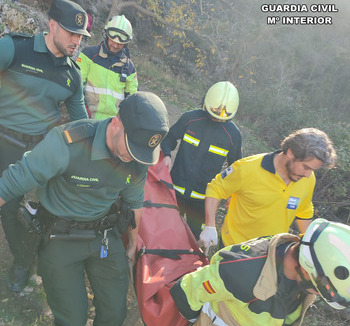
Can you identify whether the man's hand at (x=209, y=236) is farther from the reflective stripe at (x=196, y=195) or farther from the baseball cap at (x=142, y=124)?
the baseball cap at (x=142, y=124)

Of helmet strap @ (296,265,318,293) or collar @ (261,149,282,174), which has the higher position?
collar @ (261,149,282,174)

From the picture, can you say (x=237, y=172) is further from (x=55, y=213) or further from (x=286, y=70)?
(x=286, y=70)

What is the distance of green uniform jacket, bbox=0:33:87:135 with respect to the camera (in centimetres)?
253

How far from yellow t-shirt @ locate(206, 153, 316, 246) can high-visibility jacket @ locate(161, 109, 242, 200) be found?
25.3 inches

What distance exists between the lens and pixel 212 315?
2012 millimetres

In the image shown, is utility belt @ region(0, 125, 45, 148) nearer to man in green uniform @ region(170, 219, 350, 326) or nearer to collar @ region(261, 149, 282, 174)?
man in green uniform @ region(170, 219, 350, 326)

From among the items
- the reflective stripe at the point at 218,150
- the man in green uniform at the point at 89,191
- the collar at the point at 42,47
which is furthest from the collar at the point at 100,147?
the reflective stripe at the point at 218,150

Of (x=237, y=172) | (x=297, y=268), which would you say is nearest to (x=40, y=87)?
(x=237, y=172)

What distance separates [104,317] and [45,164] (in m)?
1.33

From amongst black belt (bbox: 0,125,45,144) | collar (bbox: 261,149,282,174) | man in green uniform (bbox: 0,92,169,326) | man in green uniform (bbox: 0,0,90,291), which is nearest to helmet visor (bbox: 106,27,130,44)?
man in green uniform (bbox: 0,0,90,291)

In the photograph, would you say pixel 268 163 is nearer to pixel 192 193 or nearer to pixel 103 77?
pixel 192 193

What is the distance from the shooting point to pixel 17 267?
2811mm

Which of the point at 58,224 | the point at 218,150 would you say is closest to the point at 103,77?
the point at 218,150

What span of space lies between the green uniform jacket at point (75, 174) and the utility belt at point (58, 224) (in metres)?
0.05
